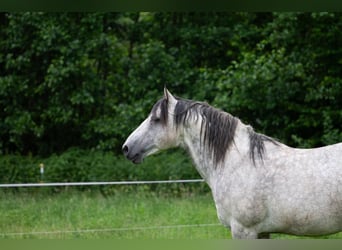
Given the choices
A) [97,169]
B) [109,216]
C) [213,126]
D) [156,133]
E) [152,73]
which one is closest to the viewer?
[213,126]

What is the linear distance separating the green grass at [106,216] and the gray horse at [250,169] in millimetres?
1903

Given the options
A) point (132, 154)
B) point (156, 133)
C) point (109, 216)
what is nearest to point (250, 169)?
point (156, 133)

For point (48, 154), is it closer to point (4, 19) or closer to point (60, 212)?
point (4, 19)

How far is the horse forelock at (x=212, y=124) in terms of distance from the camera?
3754 mm

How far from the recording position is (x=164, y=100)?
12.7 feet

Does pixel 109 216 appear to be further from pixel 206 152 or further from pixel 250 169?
pixel 250 169

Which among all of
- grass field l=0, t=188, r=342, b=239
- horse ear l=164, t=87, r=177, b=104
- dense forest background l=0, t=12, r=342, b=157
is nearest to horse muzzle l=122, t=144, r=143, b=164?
horse ear l=164, t=87, r=177, b=104

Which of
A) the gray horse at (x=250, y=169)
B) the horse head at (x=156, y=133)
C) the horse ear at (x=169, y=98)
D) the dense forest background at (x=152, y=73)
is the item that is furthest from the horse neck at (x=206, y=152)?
the dense forest background at (x=152, y=73)

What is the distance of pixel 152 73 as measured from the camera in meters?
11.8

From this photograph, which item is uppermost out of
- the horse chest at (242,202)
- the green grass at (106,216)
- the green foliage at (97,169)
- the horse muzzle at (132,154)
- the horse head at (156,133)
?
the horse head at (156,133)

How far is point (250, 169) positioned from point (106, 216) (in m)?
4.26

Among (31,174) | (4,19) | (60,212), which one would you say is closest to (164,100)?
(60,212)

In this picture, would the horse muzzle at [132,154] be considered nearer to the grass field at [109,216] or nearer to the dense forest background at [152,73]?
the grass field at [109,216]

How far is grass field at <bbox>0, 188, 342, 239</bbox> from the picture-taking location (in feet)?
20.1
